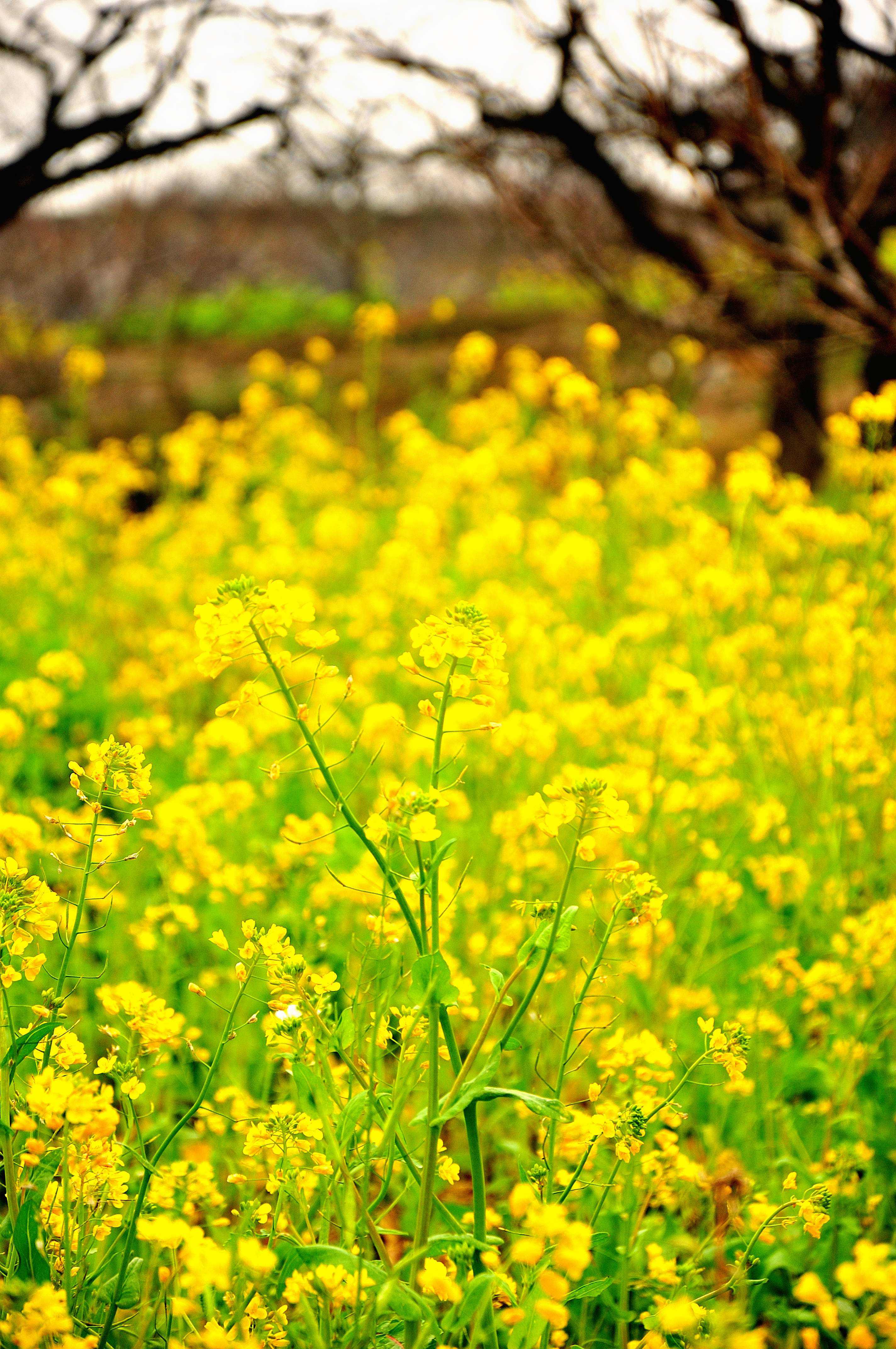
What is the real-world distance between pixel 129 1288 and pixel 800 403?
5804 millimetres

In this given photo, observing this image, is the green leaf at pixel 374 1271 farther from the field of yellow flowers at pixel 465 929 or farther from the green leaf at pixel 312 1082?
the green leaf at pixel 312 1082

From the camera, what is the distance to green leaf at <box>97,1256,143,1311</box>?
129cm

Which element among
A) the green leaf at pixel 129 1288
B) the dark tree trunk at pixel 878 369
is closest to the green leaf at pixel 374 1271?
the green leaf at pixel 129 1288

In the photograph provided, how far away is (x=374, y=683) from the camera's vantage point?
363 centimetres

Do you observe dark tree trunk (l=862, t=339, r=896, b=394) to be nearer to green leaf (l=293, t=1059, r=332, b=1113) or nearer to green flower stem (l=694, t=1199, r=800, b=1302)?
green flower stem (l=694, t=1199, r=800, b=1302)

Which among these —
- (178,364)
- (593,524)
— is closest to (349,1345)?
(593,524)

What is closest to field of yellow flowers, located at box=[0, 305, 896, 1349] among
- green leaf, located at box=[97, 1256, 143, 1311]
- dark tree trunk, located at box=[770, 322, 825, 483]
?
green leaf, located at box=[97, 1256, 143, 1311]

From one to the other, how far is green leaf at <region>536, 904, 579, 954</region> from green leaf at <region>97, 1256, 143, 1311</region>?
631 mm

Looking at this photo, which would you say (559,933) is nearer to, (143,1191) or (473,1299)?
(473,1299)

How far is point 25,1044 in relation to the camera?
1.24 metres

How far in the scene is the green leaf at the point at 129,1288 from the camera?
4.22ft

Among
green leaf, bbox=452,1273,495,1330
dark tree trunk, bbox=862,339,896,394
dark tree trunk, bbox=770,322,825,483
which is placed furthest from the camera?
dark tree trunk, bbox=862,339,896,394

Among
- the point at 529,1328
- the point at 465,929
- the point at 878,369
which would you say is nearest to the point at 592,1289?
the point at 529,1328

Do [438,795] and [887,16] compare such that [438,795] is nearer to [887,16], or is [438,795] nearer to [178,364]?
[887,16]
